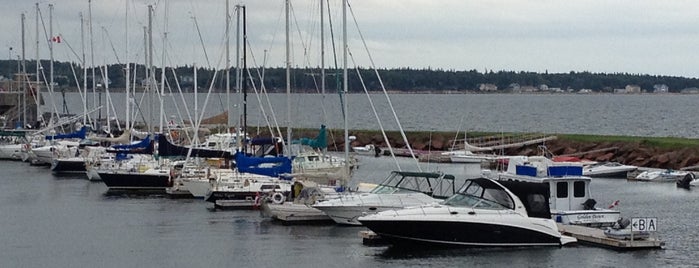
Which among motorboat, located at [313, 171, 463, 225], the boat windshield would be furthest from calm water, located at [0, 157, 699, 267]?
the boat windshield

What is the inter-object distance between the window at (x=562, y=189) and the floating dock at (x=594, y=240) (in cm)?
103

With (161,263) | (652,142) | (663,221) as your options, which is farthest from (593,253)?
(652,142)

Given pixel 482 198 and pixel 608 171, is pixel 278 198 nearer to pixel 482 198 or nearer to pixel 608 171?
pixel 482 198

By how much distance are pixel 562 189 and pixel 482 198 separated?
3.61 meters

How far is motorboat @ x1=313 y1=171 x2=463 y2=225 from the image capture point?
38.9 metres

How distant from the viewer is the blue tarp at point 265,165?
49.7 metres

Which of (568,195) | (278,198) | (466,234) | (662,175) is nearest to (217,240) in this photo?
(278,198)

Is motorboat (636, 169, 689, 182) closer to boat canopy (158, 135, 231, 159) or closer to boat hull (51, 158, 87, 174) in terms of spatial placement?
boat canopy (158, 135, 231, 159)

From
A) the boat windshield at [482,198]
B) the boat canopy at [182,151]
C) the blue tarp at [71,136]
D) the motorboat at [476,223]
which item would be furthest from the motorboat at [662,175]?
the blue tarp at [71,136]

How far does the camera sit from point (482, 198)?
115ft

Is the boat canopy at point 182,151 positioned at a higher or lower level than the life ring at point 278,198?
Answer: higher

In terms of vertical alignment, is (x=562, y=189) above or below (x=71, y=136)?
above

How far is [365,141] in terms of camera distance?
9894 cm

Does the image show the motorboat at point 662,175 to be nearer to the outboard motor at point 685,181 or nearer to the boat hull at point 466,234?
the outboard motor at point 685,181
